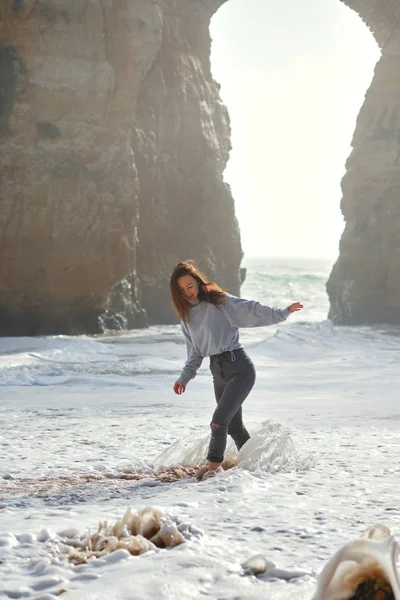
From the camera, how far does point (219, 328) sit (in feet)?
16.2

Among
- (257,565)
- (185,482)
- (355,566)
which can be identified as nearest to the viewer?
(355,566)

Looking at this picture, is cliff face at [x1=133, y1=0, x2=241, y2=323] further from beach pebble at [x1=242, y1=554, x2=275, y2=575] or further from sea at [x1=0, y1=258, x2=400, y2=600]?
beach pebble at [x1=242, y1=554, x2=275, y2=575]

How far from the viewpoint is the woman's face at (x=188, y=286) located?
4.89m

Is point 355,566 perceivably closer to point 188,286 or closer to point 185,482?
point 185,482

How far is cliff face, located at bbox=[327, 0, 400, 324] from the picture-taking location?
25891 millimetres

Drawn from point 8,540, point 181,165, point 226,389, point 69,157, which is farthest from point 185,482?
point 181,165

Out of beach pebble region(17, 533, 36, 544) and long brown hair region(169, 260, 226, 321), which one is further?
long brown hair region(169, 260, 226, 321)

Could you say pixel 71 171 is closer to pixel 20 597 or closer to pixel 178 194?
pixel 178 194

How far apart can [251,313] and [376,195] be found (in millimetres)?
22328

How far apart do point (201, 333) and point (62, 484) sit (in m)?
1.21

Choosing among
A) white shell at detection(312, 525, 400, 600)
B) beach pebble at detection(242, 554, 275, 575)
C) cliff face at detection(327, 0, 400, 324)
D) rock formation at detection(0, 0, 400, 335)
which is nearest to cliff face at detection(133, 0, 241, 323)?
rock formation at detection(0, 0, 400, 335)

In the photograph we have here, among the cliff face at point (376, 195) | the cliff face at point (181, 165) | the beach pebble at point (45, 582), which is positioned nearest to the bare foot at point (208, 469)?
the beach pebble at point (45, 582)

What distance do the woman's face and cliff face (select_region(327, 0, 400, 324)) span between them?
71.7 ft

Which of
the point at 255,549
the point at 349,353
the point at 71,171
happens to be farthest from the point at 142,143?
the point at 255,549
